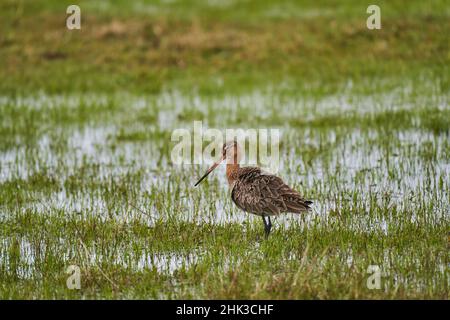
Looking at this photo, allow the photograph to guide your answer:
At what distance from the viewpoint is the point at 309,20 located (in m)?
21.4

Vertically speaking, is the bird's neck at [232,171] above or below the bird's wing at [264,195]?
above

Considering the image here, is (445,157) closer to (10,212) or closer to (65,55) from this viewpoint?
(10,212)

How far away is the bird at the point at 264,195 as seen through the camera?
7.94 meters

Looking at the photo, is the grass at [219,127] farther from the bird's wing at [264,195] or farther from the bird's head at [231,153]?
the bird's head at [231,153]

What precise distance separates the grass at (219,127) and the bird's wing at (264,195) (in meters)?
0.32

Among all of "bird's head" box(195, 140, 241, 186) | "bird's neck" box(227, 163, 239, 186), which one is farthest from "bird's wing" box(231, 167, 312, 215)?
"bird's head" box(195, 140, 241, 186)

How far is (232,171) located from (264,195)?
2.98 feet

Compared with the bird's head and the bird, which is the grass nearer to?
the bird

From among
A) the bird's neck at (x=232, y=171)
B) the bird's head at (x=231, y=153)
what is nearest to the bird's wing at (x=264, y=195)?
the bird's neck at (x=232, y=171)

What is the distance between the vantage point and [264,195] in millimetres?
8070

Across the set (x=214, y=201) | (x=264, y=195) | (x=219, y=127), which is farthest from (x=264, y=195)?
(x=219, y=127)

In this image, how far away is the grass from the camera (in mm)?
7180

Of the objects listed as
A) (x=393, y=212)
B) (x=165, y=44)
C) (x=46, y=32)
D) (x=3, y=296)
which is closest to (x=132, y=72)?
(x=165, y=44)

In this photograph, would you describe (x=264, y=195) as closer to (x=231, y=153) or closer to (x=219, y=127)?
(x=231, y=153)
